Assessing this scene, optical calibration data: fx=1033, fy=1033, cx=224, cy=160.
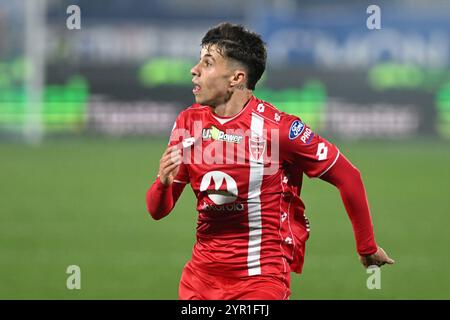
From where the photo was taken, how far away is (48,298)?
8227 millimetres

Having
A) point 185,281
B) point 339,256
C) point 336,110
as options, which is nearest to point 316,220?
point 339,256

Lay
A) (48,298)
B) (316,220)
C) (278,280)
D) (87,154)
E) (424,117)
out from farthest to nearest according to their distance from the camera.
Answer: (424,117) < (87,154) < (316,220) < (48,298) < (278,280)

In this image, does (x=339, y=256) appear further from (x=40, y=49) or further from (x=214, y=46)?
(x=40, y=49)

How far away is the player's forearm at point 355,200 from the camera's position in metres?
5.04

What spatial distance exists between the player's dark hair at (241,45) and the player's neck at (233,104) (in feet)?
0.17

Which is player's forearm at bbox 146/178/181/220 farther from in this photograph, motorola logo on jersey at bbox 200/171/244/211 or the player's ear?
the player's ear

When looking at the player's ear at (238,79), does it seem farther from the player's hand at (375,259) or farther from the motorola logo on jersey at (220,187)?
the player's hand at (375,259)

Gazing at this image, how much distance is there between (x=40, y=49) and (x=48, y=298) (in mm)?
15989

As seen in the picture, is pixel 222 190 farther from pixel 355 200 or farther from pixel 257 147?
pixel 355 200

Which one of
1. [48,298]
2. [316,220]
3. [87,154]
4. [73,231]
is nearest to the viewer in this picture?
[48,298]

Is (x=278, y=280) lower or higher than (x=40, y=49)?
lower

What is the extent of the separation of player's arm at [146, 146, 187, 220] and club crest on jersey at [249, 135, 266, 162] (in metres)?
0.37

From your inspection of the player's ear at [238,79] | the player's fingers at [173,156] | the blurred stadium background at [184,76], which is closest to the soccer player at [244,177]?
the player's ear at [238,79]

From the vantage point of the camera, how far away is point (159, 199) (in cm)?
510
